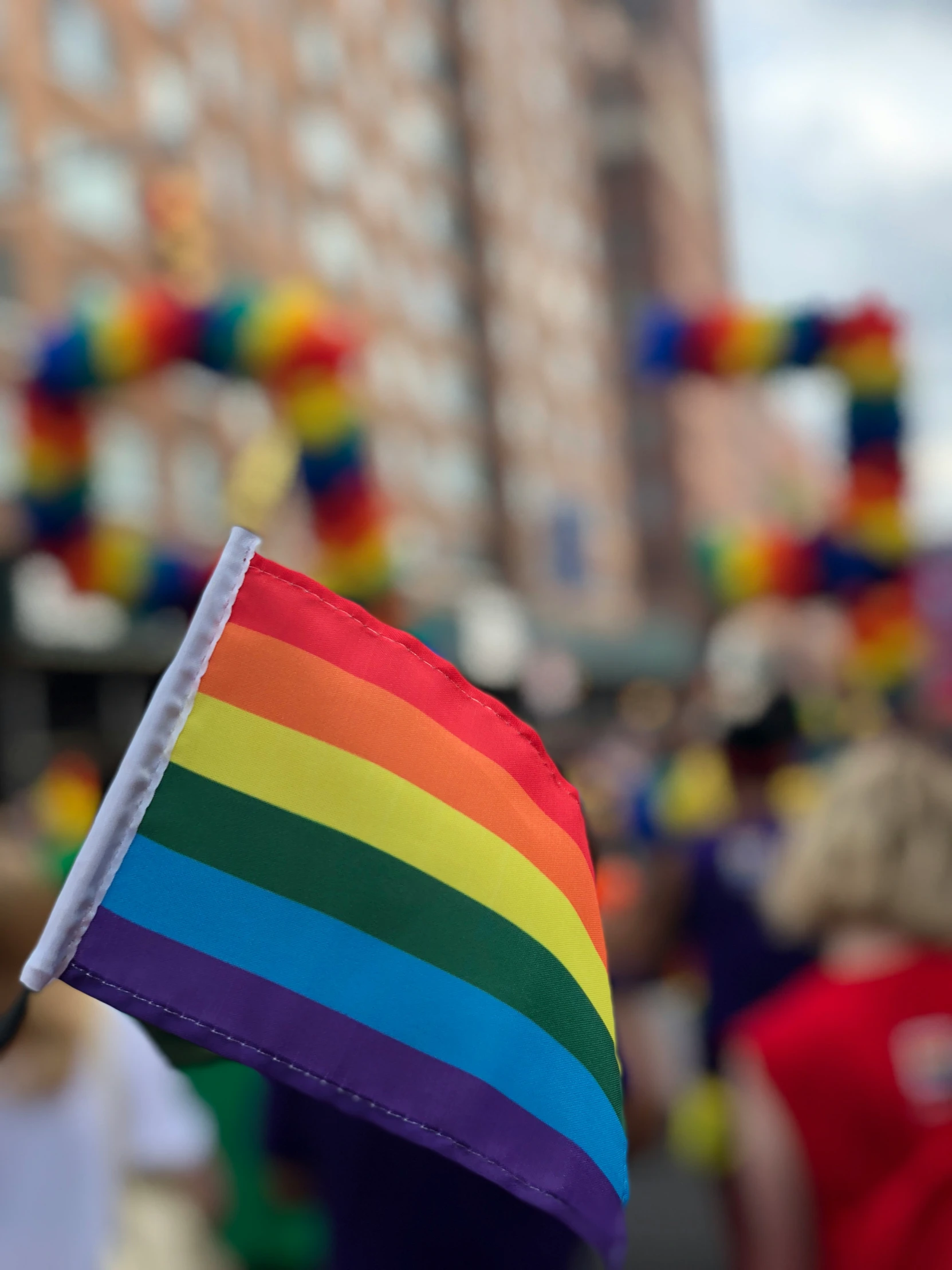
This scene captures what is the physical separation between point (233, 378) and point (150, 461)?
743 inches

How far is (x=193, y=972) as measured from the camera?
101 centimetres

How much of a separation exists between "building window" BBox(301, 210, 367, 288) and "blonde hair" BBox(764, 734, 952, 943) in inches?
1218

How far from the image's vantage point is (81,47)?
80.3 feet

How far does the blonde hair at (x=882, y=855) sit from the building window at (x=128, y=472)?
73.2ft

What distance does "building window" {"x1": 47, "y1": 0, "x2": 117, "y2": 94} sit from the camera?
23750 millimetres

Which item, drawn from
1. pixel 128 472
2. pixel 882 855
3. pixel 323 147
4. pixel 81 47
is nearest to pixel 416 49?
pixel 323 147

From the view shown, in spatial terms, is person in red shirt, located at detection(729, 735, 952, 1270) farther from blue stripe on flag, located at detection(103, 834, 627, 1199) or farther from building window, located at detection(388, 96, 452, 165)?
building window, located at detection(388, 96, 452, 165)

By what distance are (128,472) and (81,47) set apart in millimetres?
7612

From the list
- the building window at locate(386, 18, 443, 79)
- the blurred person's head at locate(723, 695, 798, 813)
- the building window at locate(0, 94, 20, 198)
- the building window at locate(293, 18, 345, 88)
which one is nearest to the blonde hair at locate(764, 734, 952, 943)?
the blurred person's head at locate(723, 695, 798, 813)

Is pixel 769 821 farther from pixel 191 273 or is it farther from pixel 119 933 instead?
pixel 191 273

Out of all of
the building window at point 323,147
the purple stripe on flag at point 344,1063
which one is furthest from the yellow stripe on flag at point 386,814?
the building window at point 323,147

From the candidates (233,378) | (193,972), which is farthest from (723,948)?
(233,378)

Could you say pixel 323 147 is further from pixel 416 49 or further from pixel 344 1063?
pixel 344 1063

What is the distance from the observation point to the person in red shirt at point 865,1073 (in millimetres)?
1911
